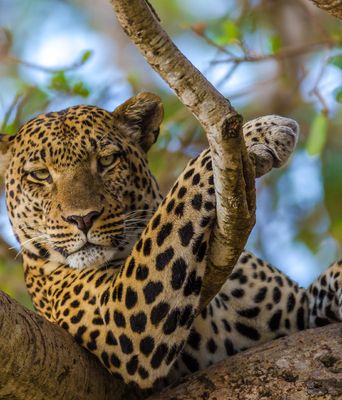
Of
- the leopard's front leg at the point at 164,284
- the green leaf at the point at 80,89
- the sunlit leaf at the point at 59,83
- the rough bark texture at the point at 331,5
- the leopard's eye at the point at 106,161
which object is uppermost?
the sunlit leaf at the point at 59,83

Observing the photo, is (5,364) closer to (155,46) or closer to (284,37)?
(155,46)

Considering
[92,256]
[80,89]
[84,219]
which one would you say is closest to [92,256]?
[92,256]

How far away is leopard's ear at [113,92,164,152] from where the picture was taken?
7246 millimetres

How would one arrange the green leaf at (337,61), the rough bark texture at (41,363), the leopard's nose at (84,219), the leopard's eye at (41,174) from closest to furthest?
1. the rough bark texture at (41,363)
2. the leopard's nose at (84,219)
3. the leopard's eye at (41,174)
4. the green leaf at (337,61)

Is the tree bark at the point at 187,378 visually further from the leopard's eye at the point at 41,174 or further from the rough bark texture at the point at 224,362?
the leopard's eye at the point at 41,174

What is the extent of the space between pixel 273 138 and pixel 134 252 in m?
1.14

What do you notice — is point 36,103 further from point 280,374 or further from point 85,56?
point 280,374

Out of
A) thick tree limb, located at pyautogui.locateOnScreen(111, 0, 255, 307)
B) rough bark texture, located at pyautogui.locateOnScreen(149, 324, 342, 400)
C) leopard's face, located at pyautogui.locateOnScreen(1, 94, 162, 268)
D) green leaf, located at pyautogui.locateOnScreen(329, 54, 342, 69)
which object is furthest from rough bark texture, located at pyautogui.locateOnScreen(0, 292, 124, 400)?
green leaf, located at pyautogui.locateOnScreen(329, 54, 342, 69)

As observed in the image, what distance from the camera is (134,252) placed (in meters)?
5.86

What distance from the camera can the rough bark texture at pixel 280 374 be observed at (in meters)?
5.58

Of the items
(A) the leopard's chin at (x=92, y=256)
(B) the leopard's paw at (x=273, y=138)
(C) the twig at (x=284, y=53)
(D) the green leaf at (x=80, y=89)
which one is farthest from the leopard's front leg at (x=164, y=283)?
(D) the green leaf at (x=80, y=89)

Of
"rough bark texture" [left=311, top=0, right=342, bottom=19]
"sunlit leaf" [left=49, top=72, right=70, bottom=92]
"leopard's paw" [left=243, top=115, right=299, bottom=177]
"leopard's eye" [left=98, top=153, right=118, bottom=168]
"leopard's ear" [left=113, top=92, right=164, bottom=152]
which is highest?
"sunlit leaf" [left=49, top=72, right=70, bottom=92]

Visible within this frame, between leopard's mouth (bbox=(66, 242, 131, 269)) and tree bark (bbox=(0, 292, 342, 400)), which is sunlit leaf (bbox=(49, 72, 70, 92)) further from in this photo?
tree bark (bbox=(0, 292, 342, 400))

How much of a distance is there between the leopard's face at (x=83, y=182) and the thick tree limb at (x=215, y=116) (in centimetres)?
148
